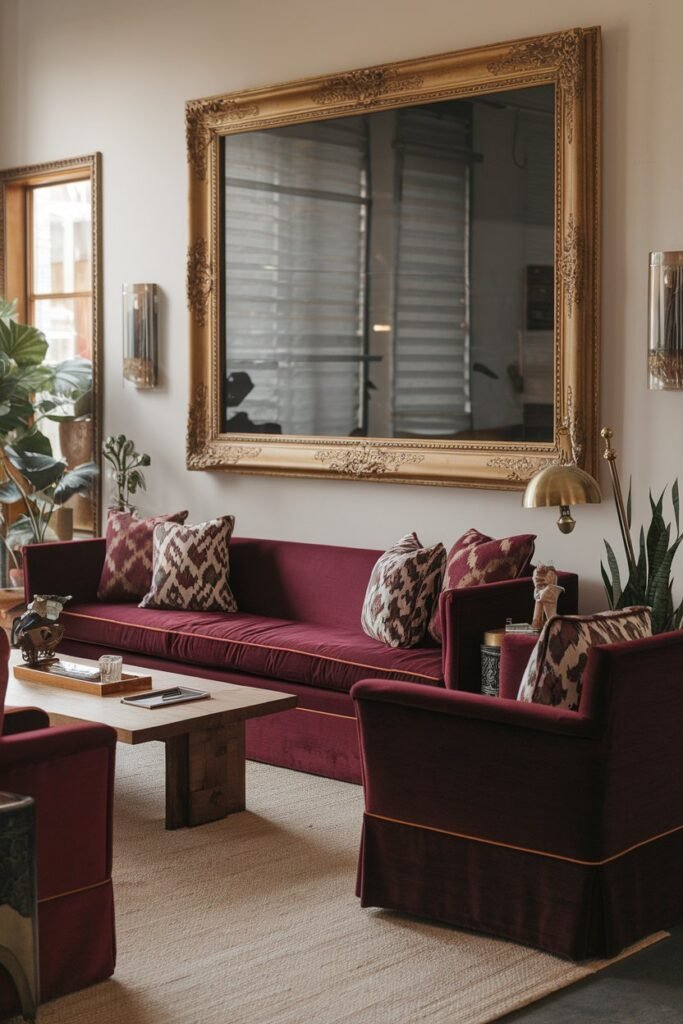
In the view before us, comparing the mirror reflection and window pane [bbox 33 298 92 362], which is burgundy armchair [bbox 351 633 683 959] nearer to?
the mirror reflection

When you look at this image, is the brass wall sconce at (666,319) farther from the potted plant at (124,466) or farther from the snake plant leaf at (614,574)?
the potted plant at (124,466)

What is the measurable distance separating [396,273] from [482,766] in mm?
2914

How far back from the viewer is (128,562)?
609cm

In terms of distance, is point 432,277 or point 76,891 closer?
point 76,891

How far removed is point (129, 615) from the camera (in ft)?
18.8

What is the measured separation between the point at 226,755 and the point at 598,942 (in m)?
1.52

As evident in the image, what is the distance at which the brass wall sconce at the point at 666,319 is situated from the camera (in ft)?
15.6

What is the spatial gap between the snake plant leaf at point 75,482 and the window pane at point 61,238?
111 cm

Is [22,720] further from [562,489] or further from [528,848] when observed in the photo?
[562,489]

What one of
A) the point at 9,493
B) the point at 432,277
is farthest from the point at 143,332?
the point at 432,277

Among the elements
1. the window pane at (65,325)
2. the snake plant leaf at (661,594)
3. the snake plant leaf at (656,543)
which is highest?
the window pane at (65,325)

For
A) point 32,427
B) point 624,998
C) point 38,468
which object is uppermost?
point 32,427

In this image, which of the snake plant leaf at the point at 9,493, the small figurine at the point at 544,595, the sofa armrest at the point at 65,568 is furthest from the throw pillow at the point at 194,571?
the small figurine at the point at 544,595

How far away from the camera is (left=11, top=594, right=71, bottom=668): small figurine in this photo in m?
4.71
